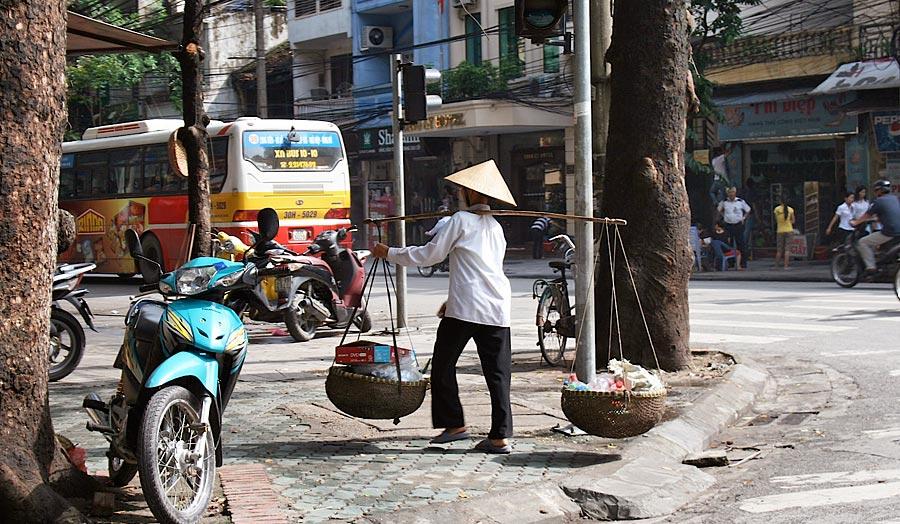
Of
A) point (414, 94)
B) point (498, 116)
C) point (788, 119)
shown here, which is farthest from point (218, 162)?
point (788, 119)

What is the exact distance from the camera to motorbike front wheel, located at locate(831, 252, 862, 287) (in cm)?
1842

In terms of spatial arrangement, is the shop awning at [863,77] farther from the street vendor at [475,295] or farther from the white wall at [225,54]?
the white wall at [225,54]

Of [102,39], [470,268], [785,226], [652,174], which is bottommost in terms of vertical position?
[785,226]

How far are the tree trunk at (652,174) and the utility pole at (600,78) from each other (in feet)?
1.63

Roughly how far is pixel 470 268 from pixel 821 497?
89.9 inches

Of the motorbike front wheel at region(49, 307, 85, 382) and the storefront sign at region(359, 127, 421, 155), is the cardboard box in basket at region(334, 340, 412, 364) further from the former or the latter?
the storefront sign at region(359, 127, 421, 155)

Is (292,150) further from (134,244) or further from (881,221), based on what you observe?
(134,244)

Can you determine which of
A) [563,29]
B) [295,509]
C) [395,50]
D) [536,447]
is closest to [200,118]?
[563,29]

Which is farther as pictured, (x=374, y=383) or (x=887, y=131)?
(x=887, y=131)

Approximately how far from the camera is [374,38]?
117 feet

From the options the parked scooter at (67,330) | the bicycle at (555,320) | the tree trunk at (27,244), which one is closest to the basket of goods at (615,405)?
the tree trunk at (27,244)

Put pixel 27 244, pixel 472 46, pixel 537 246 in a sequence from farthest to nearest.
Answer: pixel 472 46 → pixel 537 246 → pixel 27 244

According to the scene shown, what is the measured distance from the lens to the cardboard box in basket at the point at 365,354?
6.81 meters

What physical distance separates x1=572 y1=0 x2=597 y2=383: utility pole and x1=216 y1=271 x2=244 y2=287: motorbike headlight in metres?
2.72
